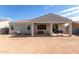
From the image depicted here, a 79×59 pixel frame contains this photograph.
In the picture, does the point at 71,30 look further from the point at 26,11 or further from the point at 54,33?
the point at 26,11

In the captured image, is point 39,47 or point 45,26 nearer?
point 39,47

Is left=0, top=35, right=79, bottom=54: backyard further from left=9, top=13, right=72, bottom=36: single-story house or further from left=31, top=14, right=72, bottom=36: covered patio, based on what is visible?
left=31, top=14, right=72, bottom=36: covered patio

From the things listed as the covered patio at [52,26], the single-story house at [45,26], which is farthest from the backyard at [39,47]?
the covered patio at [52,26]

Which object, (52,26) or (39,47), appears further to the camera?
(52,26)

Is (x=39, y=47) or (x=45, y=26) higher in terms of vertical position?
(x=45, y=26)

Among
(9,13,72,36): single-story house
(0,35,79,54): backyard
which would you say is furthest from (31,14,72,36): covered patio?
(0,35,79,54): backyard

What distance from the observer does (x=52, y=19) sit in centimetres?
1373

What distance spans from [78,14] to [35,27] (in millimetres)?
7912

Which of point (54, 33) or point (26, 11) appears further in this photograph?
point (54, 33)

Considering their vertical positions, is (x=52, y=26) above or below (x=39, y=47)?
above

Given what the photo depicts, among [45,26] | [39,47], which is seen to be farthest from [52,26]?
[39,47]

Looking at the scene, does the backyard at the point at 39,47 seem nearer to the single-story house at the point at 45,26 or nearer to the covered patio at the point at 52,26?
the single-story house at the point at 45,26

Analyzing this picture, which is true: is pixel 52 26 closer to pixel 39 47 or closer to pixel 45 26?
pixel 45 26
